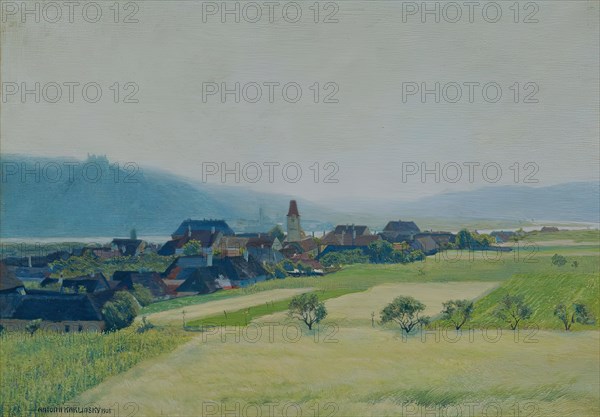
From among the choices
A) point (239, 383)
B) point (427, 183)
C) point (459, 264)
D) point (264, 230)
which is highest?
point (427, 183)

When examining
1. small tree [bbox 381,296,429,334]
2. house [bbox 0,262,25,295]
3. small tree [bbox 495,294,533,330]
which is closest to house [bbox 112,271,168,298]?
house [bbox 0,262,25,295]

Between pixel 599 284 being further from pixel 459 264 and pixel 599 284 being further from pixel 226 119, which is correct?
pixel 226 119

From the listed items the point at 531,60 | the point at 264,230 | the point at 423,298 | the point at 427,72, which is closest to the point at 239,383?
the point at 264,230

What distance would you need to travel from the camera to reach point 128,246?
4.29 meters

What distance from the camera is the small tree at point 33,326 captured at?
428cm

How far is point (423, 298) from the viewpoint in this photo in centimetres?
408

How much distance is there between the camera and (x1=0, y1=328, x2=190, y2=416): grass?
160 inches

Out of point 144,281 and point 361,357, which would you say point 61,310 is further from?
point 361,357

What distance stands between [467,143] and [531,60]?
786mm

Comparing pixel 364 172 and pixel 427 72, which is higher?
pixel 427 72

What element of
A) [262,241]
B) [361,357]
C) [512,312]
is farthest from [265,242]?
[512,312]

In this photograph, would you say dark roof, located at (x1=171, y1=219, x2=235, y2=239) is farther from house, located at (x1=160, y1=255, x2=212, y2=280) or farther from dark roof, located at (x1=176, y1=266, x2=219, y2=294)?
dark roof, located at (x1=176, y1=266, x2=219, y2=294)

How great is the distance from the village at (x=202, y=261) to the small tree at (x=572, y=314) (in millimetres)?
960

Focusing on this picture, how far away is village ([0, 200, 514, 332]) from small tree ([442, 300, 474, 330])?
0.40m
